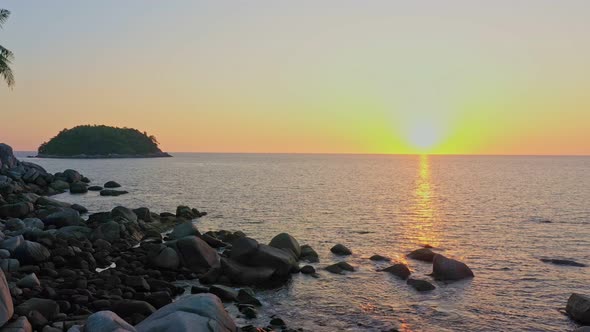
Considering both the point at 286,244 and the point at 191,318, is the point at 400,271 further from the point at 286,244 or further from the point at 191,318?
the point at 191,318

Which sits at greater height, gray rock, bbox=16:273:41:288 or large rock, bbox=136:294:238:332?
large rock, bbox=136:294:238:332

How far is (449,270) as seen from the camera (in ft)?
62.6

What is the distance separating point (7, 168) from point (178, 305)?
51254mm

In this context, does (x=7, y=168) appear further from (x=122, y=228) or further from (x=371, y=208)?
(x=371, y=208)

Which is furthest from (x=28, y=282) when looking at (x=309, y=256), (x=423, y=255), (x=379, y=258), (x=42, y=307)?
(x=423, y=255)

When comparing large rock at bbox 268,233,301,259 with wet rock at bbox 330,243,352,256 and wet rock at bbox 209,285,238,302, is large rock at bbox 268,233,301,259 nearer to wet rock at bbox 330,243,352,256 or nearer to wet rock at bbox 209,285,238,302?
wet rock at bbox 330,243,352,256

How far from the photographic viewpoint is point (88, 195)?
50.6 m

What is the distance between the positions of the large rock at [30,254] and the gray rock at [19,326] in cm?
711

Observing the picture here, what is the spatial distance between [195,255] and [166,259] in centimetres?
114

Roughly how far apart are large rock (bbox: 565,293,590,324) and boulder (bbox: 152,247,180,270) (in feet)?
46.0

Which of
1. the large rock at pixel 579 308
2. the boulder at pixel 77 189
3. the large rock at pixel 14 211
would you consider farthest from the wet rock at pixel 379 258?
the boulder at pixel 77 189

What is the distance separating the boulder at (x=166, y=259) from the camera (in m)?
18.6

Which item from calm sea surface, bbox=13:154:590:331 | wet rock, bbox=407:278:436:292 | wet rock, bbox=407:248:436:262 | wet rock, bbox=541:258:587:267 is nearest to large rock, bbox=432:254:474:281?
calm sea surface, bbox=13:154:590:331

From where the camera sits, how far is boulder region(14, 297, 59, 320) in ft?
38.6
